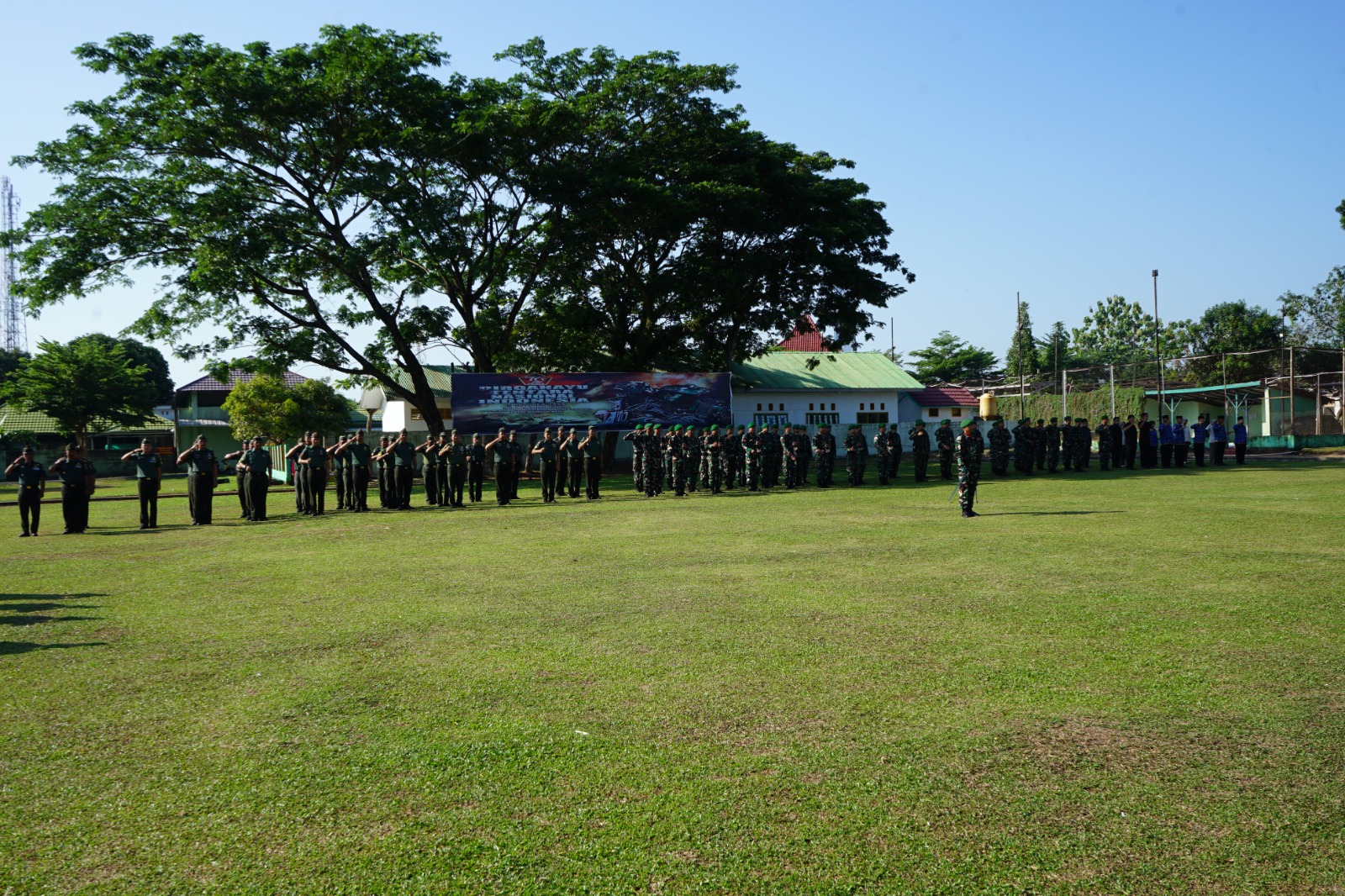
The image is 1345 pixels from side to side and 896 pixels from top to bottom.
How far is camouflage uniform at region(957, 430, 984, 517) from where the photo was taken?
50.1 ft

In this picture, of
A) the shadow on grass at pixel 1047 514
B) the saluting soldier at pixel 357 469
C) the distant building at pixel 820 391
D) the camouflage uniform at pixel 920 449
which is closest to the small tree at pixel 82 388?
the distant building at pixel 820 391

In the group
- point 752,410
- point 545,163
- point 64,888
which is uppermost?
point 545,163

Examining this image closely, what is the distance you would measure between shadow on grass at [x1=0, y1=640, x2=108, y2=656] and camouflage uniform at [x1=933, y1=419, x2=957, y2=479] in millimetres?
18784

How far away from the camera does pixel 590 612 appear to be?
816 cm

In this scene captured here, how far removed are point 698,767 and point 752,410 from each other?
39540mm

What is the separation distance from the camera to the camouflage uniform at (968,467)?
1527 cm

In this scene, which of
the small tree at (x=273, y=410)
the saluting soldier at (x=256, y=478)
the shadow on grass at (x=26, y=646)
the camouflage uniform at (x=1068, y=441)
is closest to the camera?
the shadow on grass at (x=26, y=646)

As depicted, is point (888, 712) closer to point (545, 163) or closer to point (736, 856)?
point (736, 856)

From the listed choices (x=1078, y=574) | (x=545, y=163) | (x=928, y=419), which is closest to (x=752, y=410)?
(x=928, y=419)

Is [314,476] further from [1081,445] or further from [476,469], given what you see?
[1081,445]

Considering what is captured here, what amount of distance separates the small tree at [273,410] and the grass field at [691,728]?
106 ft

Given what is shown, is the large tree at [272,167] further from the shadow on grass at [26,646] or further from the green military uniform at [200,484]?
the shadow on grass at [26,646]

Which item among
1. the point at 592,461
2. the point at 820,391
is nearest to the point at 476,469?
the point at 592,461

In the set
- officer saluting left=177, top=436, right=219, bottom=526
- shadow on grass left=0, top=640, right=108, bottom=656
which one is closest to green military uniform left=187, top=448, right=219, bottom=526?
officer saluting left=177, top=436, right=219, bottom=526
